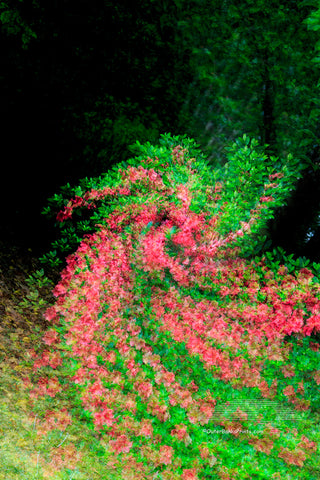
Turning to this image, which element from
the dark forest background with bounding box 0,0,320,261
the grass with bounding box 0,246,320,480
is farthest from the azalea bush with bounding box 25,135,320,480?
the dark forest background with bounding box 0,0,320,261

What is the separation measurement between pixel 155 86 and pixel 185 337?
4.44 meters

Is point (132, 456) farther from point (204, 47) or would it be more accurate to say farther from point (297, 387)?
point (204, 47)

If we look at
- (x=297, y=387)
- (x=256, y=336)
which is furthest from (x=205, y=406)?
(x=297, y=387)

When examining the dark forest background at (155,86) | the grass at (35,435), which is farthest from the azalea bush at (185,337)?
the dark forest background at (155,86)

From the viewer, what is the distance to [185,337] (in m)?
5.00

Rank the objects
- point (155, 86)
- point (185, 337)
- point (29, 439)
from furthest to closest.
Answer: point (155, 86) → point (185, 337) → point (29, 439)

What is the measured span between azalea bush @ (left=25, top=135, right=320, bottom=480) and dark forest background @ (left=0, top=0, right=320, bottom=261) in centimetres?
133

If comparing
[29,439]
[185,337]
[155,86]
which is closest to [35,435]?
[29,439]

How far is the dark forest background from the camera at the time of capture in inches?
264

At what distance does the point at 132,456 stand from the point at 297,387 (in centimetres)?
258

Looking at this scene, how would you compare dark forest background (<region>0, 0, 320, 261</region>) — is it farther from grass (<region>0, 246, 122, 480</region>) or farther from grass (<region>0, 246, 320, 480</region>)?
grass (<region>0, 246, 122, 480</region>)

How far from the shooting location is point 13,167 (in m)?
7.64

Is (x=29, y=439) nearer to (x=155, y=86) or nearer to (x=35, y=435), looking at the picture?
(x=35, y=435)

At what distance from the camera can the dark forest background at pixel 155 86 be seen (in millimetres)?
6695
